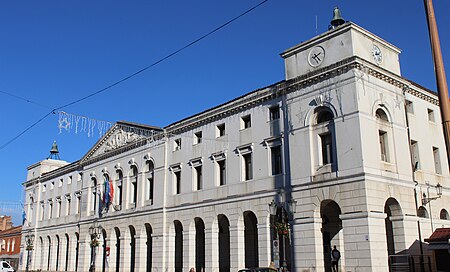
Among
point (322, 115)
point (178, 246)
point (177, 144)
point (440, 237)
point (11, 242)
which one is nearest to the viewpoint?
point (440, 237)

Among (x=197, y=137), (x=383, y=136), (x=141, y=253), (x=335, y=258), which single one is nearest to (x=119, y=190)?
(x=141, y=253)

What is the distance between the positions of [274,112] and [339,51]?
6617 mm

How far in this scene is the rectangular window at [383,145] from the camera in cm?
2917

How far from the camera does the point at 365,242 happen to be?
1022 inches

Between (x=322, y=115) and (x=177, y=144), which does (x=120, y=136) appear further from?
(x=322, y=115)

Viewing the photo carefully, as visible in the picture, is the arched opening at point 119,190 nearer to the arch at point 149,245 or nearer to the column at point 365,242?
the arch at point 149,245

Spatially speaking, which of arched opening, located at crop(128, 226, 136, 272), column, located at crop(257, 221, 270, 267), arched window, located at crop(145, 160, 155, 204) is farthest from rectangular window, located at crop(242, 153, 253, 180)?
arched opening, located at crop(128, 226, 136, 272)

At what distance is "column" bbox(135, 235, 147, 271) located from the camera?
43156 millimetres

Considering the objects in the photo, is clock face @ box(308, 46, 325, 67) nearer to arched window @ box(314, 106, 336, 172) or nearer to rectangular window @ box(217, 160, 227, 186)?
arched window @ box(314, 106, 336, 172)

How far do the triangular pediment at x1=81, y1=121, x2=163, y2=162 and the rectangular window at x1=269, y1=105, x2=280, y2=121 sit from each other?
13.4 m

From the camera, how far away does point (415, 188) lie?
30.4 m

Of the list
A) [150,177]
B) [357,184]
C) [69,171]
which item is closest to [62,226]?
[69,171]

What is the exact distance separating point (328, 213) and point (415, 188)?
561cm


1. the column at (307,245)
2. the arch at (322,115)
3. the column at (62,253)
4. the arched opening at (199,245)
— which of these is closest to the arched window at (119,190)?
the arched opening at (199,245)
